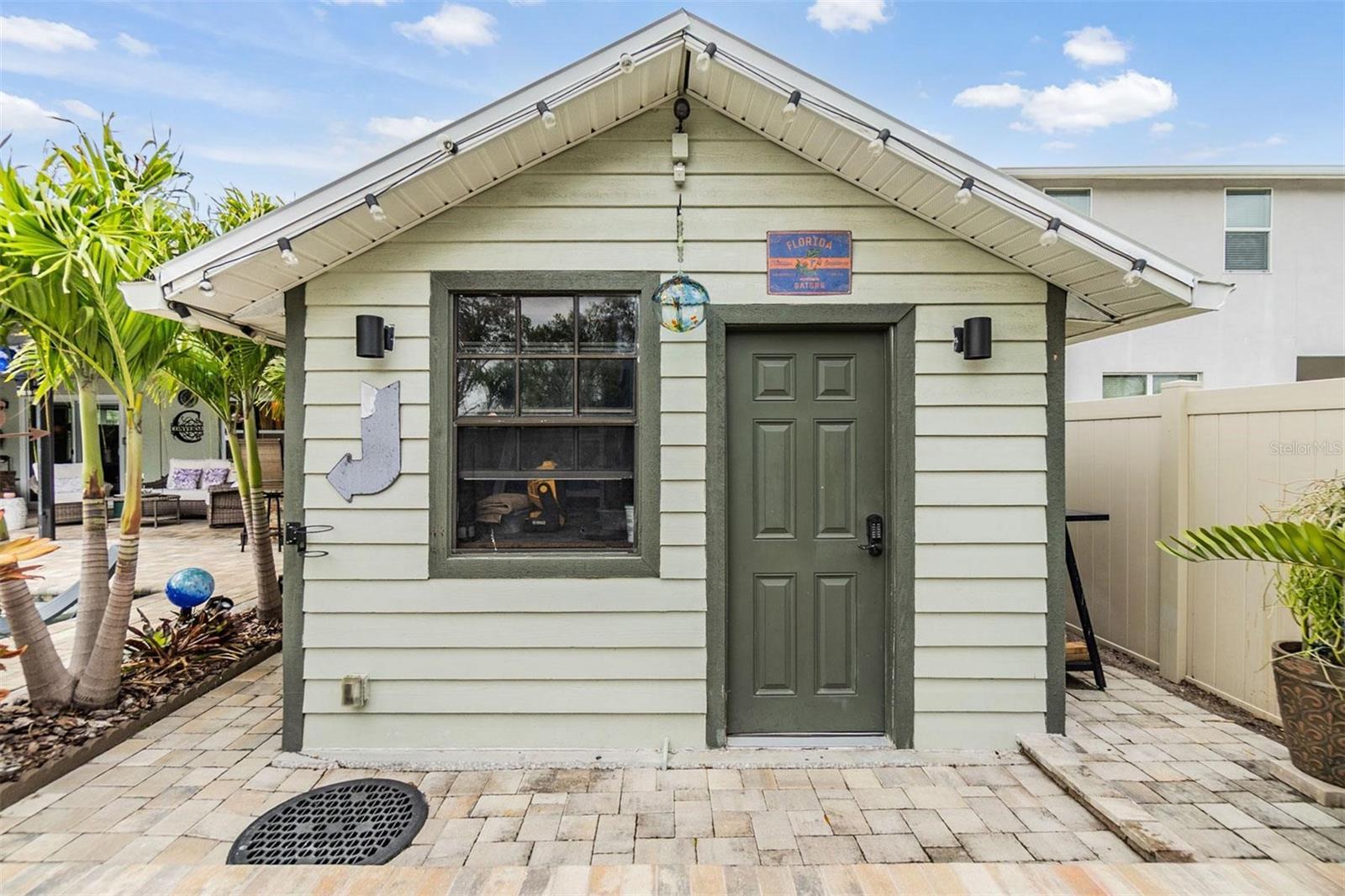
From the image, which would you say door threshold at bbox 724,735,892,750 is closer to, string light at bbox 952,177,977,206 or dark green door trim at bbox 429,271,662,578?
dark green door trim at bbox 429,271,662,578

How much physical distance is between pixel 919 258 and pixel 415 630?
292 cm

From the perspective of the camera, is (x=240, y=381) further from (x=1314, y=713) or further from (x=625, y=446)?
(x=1314, y=713)

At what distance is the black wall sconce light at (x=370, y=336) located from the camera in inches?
110

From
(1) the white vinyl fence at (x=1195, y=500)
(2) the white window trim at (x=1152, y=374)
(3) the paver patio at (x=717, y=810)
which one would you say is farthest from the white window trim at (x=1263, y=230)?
(3) the paver patio at (x=717, y=810)

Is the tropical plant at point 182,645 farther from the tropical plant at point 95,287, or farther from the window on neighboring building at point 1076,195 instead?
the window on neighboring building at point 1076,195

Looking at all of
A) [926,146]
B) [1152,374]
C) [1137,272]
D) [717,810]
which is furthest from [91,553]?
[1152,374]

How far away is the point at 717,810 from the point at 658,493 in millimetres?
1318

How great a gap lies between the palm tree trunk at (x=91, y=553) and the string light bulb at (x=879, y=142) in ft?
12.6

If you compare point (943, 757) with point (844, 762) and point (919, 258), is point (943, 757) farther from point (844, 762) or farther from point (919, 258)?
point (919, 258)

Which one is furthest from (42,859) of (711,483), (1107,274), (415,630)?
(1107,274)

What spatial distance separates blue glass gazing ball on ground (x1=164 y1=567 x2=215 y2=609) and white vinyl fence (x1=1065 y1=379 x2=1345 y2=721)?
19.7 ft

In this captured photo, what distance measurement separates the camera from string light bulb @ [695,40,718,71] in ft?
8.35

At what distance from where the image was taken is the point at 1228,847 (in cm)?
217

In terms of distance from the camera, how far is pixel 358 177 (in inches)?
102
